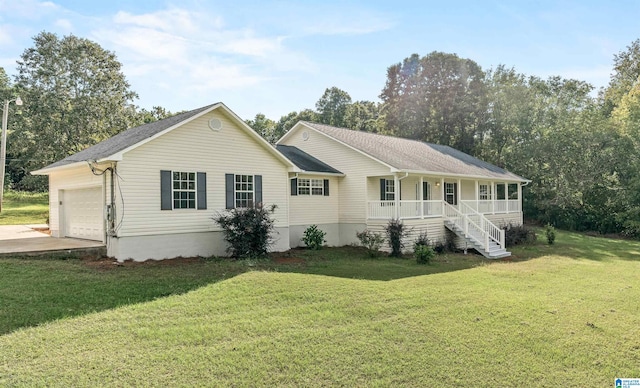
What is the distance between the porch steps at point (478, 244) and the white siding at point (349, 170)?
3738 mm

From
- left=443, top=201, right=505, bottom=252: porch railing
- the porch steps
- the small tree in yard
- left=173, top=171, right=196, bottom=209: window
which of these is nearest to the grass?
left=173, top=171, right=196, bottom=209: window

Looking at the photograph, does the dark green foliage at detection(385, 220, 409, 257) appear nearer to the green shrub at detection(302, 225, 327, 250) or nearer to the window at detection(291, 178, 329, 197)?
the green shrub at detection(302, 225, 327, 250)

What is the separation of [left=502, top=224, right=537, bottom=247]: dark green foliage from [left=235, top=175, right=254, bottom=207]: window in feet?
43.4

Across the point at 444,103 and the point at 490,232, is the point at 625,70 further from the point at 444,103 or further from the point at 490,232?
the point at 490,232

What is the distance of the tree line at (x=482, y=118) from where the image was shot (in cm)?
2839

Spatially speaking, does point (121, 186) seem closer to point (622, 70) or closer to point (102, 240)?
point (102, 240)

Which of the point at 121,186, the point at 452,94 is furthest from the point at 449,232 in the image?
the point at 452,94

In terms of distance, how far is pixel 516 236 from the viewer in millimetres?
20625

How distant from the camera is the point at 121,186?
37.6ft

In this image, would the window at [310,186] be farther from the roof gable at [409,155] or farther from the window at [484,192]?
the window at [484,192]

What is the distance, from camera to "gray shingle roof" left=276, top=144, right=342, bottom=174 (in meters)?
17.6

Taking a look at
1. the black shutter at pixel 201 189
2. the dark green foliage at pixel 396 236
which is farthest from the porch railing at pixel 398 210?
the black shutter at pixel 201 189

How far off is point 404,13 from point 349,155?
295 inches

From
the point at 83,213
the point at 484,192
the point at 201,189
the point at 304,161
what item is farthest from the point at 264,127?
the point at 201,189
